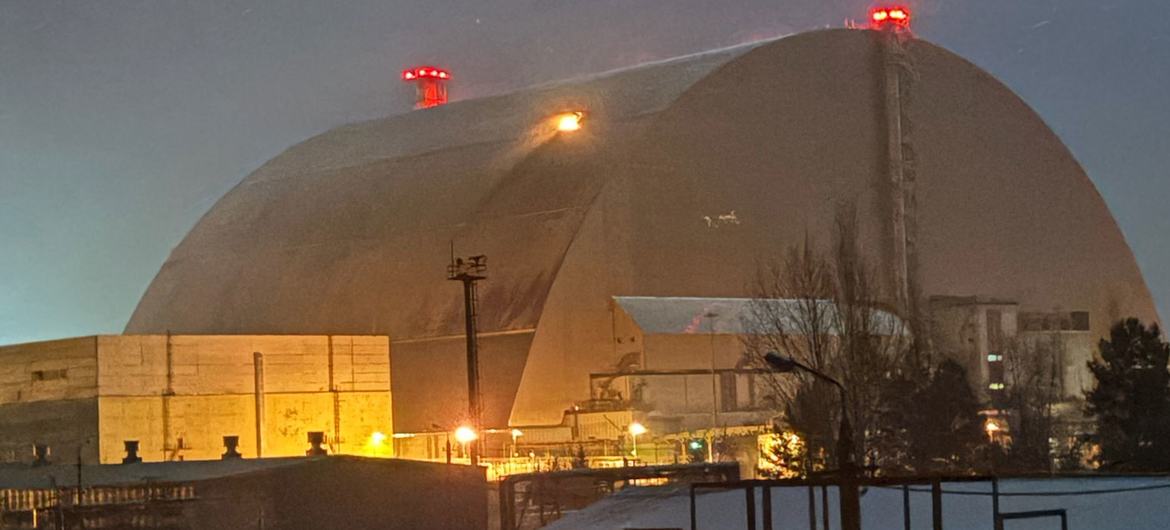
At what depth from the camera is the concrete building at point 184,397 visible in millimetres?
50844

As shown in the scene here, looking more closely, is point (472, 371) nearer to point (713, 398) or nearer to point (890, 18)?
point (713, 398)

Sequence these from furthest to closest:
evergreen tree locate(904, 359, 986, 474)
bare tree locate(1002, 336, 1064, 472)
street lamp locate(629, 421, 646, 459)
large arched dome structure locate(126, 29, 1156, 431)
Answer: large arched dome structure locate(126, 29, 1156, 431) < street lamp locate(629, 421, 646, 459) < bare tree locate(1002, 336, 1064, 472) < evergreen tree locate(904, 359, 986, 474)

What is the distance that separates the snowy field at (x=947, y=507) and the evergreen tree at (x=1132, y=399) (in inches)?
267

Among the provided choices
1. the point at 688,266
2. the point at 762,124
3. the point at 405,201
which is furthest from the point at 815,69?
the point at 405,201

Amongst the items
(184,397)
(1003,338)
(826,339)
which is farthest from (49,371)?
(1003,338)

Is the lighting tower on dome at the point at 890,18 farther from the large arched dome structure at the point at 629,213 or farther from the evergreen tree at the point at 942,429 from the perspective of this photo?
the evergreen tree at the point at 942,429

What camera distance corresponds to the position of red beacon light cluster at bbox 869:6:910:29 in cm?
6312

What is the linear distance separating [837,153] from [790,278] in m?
8.21

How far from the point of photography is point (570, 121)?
6172cm

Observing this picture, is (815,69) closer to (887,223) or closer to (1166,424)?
(887,223)

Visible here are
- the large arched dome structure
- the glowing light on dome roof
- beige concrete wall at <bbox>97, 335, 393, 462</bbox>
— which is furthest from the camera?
the glowing light on dome roof

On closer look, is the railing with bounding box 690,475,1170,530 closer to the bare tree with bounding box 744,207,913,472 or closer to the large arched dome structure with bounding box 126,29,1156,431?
the bare tree with bounding box 744,207,913,472

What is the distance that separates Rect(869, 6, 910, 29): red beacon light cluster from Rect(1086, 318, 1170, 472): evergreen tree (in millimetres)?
20267

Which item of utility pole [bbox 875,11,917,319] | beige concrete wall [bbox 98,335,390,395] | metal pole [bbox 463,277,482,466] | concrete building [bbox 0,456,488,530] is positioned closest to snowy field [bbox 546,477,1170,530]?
concrete building [bbox 0,456,488,530]
